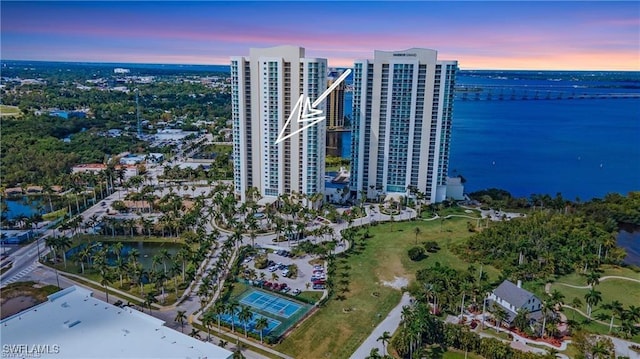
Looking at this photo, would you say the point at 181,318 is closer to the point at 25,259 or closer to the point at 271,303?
the point at 271,303

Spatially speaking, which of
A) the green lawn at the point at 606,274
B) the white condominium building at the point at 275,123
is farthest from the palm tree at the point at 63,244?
the green lawn at the point at 606,274

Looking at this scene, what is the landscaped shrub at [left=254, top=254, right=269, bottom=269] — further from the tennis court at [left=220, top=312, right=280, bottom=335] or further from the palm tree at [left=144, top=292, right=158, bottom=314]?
the palm tree at [left=144, top=292, right=158, bottom=314]

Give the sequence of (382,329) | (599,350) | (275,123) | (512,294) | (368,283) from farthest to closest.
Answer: (275,123)
(368,283)
(512,294)
(382,329)
(599,350)

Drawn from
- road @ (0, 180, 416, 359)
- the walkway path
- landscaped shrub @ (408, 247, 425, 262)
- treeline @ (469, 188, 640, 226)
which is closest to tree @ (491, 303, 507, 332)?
the walkway path

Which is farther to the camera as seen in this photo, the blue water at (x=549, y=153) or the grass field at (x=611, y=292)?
the blue water at (x=549, y=153)

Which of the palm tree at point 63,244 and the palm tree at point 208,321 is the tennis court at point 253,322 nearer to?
the palm tree at point 208,321

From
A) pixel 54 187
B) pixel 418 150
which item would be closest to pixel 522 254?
pixel 418 150

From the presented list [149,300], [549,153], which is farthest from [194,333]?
[549,153]

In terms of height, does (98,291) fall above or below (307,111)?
below
